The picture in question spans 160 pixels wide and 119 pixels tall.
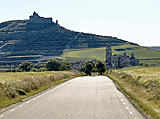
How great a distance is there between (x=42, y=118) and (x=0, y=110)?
140 inches

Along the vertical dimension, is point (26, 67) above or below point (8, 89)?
below

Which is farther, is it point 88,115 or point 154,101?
point 154,101

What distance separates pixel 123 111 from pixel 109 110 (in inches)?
29.3

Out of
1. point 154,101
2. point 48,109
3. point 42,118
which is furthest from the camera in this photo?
point 154,101

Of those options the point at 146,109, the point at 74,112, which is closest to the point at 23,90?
the point at 74,112

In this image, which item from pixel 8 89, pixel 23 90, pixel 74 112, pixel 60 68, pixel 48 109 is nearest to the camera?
pixel 74 112

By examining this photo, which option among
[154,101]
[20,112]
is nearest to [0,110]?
[20,112]

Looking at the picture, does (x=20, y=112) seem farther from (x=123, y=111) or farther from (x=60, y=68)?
(x=60, y=68)

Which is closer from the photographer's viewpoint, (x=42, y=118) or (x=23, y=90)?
(x=42, y=118)

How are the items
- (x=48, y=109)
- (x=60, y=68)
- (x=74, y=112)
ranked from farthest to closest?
(x=60, y=68)
(x=48, y=109)
(x=74, y=112)

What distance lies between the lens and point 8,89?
1986 centimetres

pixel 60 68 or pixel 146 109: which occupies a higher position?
pixel 146 109

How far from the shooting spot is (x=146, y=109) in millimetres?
13828

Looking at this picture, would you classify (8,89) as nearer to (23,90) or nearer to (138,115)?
(23,90)
